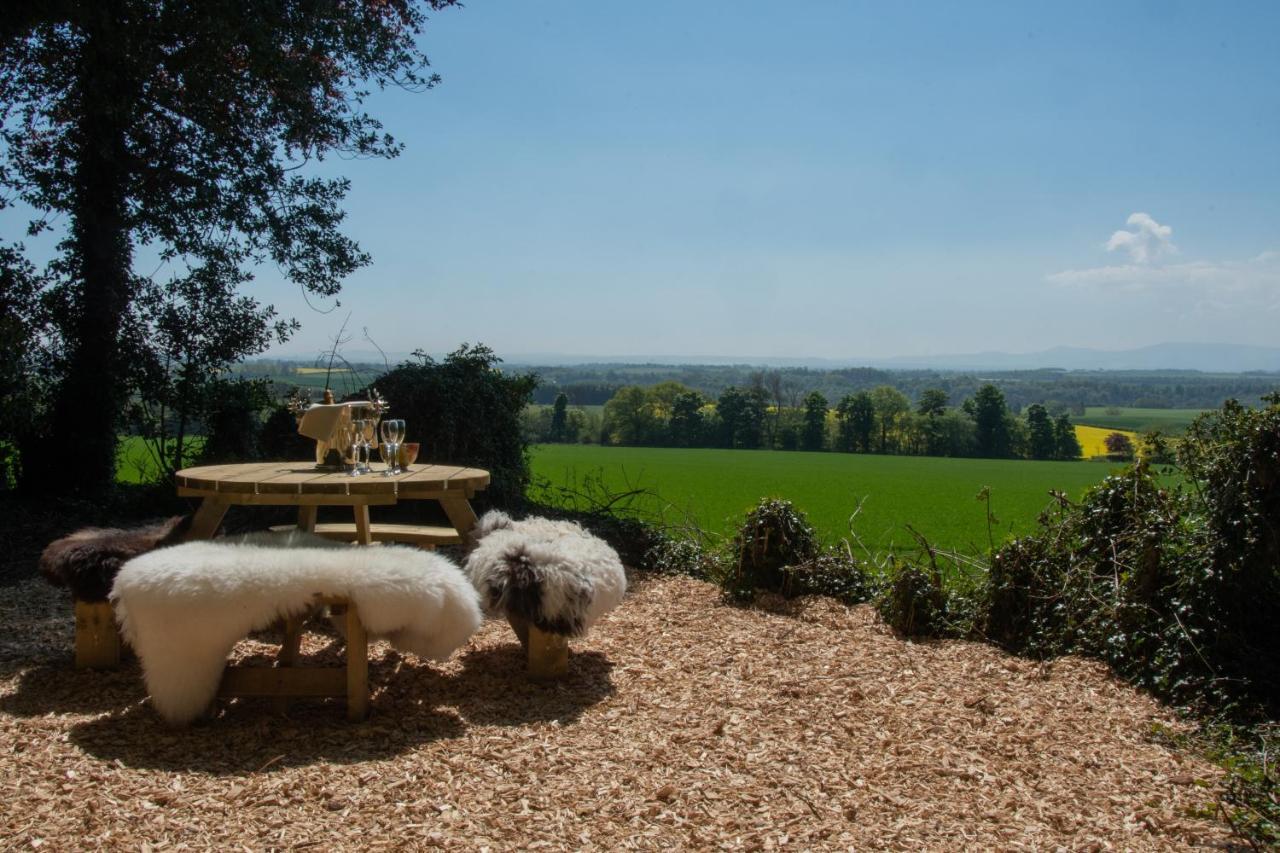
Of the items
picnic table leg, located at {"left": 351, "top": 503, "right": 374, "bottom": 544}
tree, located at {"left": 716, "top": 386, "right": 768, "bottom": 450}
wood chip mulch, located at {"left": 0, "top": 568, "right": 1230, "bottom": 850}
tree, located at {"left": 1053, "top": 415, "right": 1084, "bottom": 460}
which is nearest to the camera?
wood chip mulch, located at {"left": 0, "top": 568, "right": 1230, "bottom": 850}

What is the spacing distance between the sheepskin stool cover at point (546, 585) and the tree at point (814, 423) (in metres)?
25.4

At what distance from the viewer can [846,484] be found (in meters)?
17.7

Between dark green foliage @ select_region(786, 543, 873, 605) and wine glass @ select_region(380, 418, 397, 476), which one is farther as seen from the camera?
dark green foliage @ select_region(786, 543, 873, 605)

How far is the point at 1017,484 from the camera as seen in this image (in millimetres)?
19391

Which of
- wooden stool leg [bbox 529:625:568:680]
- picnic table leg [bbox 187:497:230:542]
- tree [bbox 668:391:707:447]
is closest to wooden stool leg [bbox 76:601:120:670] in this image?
picnic table leg [bbox 187:497:230:542]

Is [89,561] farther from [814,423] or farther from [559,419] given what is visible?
[814,423]

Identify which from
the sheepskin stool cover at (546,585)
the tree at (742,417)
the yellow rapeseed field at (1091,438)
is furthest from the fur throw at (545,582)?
the yellow rapeseed field at (1091,438)

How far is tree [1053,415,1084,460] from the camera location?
2814cm

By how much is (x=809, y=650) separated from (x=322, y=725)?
2.24 metres

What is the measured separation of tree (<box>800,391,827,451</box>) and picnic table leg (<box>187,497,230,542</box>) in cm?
2569

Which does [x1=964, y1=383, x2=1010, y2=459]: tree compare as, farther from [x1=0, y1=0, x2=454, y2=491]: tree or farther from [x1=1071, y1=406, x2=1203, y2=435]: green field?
[x1=0, y1=0, x2=454, y2=491]: tree

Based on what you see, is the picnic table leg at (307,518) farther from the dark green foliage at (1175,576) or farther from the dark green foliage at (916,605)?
the dark green foliage at (1175,576)

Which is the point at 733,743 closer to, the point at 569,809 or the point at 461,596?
the point at 569,809

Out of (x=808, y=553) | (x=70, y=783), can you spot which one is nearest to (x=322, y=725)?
(x=70, y=783)
